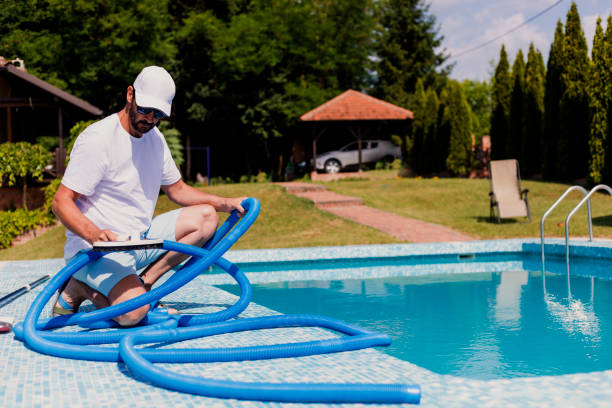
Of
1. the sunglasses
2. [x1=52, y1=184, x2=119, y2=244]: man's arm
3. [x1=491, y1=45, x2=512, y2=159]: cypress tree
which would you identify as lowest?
[x1=52, y1=184, x2=119, y2=244]: man's arm

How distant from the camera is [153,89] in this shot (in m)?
3.67

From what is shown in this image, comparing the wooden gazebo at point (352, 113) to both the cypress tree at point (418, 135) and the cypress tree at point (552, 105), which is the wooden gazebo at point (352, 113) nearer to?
the cypress tree at point (418, 135)

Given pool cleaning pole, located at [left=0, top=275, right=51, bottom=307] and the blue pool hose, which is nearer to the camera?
the blue pool hose

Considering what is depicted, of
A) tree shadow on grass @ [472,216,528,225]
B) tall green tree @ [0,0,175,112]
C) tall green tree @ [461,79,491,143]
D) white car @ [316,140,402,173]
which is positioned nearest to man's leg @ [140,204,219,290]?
tree shadow on grass @ [472,216,528,225]

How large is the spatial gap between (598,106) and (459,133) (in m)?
7.95

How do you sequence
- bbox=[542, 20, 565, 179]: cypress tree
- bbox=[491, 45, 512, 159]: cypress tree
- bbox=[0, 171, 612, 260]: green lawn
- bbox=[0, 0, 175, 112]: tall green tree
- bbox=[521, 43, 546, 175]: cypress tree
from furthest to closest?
bbox=[491, 45, 512, 159]: cypress tree < bbox=[0, 0, 175, 112]: tall green tree < bbox=[521, 43, 546, 175]: cypress tree < bbox=[542, 20, 565, 179]: cypress tree < bbox=[0, 171, 612, 260]: green lawn

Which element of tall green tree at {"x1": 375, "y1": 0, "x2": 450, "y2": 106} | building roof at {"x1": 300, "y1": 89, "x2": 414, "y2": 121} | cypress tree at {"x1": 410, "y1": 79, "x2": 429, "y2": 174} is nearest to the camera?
cypress tree at {"x1": 410, "y1": 79, "x2": 429, "y2": 174}

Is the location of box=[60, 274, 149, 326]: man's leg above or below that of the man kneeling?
below

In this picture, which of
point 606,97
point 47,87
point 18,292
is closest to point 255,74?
point 47,87

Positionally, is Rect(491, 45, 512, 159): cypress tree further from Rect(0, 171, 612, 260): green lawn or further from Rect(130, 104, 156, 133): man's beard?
Rect(130, 104, 156, 133): man's beard

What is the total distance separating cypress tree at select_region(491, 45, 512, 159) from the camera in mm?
23266

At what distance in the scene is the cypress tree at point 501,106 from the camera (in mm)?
23266

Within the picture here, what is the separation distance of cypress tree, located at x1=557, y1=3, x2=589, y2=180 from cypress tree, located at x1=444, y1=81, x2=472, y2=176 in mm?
5407

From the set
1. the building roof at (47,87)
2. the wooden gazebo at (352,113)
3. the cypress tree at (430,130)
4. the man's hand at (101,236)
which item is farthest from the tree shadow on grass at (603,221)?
the building roof at (47,87)
